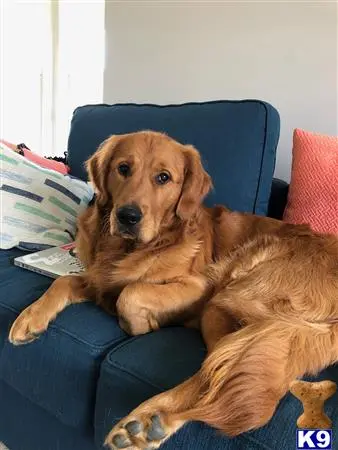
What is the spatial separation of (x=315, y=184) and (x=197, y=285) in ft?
2.23

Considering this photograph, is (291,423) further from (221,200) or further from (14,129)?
(14,129)

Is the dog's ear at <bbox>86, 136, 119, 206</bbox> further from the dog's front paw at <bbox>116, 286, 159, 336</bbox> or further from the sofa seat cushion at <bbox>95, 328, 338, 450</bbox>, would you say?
the sofa seat cushion at <bbox>95, 328, 338, 450</bbox>

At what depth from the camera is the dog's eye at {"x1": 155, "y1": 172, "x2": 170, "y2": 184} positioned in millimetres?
1537

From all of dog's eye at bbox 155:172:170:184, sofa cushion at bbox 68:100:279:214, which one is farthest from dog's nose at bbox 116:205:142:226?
sofa cushion at bbox 68:100:279:214

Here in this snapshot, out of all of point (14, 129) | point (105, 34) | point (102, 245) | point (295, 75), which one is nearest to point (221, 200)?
point (102, 245)

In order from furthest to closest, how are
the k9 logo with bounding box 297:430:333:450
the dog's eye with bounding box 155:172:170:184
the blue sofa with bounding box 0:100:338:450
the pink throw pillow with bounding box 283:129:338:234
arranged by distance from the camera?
the pink throw pillow with bounding box 283:129:338:234
the dog's eye with bounding box 155:172:170:184
the blue sofa with bounding box 0:100:338:450
the k9 logo with bounding box 297:430:333:450

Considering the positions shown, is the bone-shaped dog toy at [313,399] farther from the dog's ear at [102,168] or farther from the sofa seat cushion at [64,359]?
the dog's ear at [102,168]

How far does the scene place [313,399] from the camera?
3.28 feet

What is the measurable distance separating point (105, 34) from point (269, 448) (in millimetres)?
2872

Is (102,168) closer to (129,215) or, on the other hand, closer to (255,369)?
(129,215)

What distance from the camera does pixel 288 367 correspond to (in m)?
1.05

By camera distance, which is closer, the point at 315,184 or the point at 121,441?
the point at 121,441

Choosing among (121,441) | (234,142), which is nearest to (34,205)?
(234,142)

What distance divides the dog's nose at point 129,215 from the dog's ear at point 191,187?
0.20m
